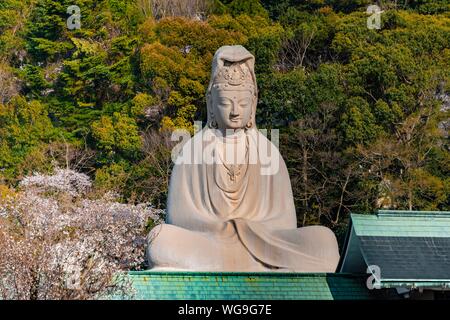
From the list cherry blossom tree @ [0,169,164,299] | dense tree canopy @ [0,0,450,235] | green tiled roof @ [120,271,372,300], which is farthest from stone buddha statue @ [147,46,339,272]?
dense tree canopy @ [0,0,450,235]

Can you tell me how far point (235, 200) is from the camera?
75.3 feet

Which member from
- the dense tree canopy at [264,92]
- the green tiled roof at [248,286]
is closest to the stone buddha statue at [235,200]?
the green tiled roof at [248,286]

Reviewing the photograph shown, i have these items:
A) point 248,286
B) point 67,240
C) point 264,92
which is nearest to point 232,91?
point 67,240

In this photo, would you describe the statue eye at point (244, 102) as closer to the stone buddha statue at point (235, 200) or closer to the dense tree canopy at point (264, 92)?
the stone buddha statue at point (235, 200)

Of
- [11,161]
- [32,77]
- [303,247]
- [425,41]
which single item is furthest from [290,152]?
[303,247]

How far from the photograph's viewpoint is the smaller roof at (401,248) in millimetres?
18922

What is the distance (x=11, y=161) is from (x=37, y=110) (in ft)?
8.11

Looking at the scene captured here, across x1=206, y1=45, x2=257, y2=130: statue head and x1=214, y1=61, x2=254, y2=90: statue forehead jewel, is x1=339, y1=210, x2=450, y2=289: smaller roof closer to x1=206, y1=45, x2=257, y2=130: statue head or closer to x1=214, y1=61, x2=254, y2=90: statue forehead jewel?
x1=206, y1=45, x2=257, y2=130: statue head

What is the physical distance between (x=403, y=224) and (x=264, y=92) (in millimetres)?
17389

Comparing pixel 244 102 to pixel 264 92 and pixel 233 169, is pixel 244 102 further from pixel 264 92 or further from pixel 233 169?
pixel 264 92

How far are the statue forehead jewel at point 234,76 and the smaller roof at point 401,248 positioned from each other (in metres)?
3.68

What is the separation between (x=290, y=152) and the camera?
1416 inches

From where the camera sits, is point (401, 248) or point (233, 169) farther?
point (233, 169)

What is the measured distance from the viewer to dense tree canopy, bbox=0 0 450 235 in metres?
35.3
